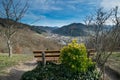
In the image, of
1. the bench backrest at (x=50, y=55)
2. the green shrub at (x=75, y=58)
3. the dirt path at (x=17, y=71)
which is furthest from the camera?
the bench backrest at (x=50, y=55)

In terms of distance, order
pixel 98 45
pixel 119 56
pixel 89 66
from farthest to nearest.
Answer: pixel 119 56
pixel 98 45
pixel 89 66

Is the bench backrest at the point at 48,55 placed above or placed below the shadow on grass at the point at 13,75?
above

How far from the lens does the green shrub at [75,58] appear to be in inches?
616

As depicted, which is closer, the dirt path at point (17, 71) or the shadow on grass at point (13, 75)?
the shadow on grass at point (13, 75)

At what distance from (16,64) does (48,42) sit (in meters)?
43.3

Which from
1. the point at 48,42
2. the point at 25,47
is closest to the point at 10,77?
the point at 25,47

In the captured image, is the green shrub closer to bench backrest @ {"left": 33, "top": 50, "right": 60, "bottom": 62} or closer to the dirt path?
bench backrest @ {"left": 33, "top": 50, "right": 60, "bottom": 62}

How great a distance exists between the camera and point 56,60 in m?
19.2

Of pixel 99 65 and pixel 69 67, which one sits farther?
pixel 99 65

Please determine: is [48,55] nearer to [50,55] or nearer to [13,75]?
[50,55]

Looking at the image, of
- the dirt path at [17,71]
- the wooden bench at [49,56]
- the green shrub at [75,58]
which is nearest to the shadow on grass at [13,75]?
the dirt path at [17,71]

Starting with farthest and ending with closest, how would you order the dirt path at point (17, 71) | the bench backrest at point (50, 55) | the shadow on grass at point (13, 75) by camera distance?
1. the bench backrest at point (50, 55)
2. the dirt path at point (17, 71)
3. the shadow on grass at point (13, 75)

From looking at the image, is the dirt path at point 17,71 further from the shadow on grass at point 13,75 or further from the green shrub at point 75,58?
the green shrub at point 75,58

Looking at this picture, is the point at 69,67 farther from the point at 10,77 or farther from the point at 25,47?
the point at 25,47
